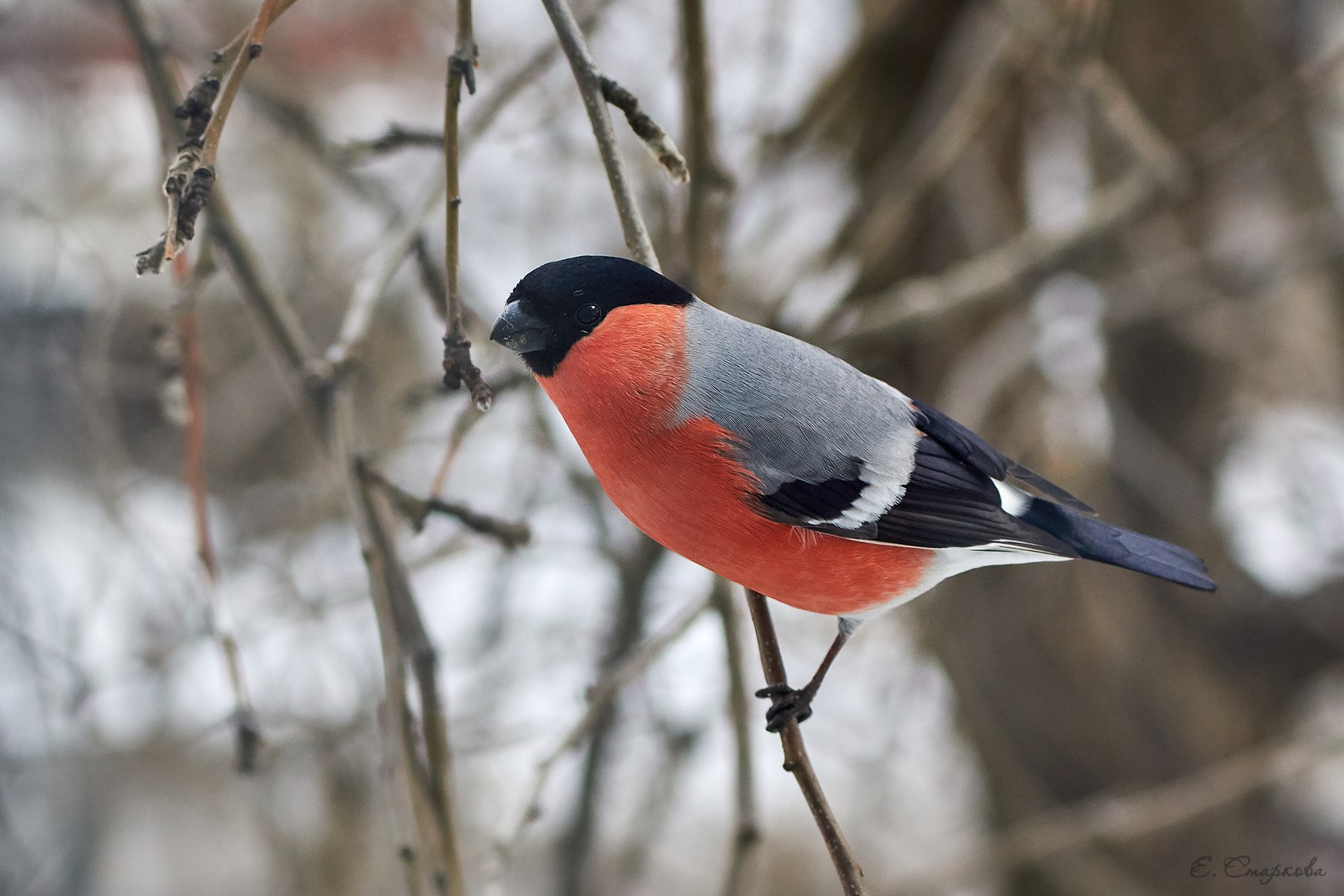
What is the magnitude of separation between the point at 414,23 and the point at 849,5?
5.27ft

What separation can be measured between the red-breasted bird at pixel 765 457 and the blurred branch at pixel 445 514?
137 mm

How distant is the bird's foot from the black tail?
438 millimetres

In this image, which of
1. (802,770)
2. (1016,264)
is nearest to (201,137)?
(802,770)

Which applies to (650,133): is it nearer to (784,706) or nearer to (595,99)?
(595,99)

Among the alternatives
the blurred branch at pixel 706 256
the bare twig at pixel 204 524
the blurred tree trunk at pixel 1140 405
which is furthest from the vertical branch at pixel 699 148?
the blurred tree trunk at pixel 1140 405

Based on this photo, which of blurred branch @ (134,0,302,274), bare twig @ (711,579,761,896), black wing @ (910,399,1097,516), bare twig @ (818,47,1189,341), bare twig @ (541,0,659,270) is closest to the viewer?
blurred branch @ (134,0,302,274)

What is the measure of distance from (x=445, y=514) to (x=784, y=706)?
56 centimetres

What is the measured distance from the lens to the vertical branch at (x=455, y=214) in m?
0.99

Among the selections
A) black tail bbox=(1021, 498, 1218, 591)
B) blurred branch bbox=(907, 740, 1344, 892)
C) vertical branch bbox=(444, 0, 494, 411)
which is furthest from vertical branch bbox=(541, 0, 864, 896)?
blurred branch bbox=(907, 740, 1344, 892)

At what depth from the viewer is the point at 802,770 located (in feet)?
4.16

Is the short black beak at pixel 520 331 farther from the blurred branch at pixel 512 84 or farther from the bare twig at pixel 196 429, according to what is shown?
the blurred branch at pixel 512 84

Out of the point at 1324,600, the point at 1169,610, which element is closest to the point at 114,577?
the point at 1169,610

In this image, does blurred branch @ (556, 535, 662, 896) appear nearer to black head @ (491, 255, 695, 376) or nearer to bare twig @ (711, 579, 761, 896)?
bare twig @ (711, 579, 761, 896)

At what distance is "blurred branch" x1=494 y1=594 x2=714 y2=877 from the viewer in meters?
1.50
